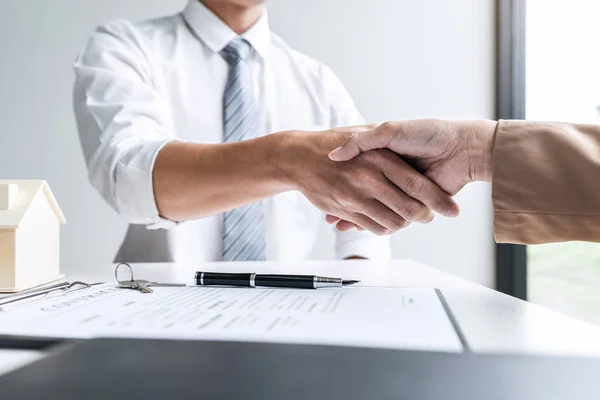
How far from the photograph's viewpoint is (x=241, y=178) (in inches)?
37.1

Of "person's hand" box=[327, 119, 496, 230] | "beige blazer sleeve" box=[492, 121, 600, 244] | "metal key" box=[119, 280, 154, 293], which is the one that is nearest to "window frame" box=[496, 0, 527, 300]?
"person's hand" box=[327, 119, 496, 230]

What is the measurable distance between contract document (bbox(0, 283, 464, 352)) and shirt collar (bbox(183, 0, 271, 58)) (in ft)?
3.73

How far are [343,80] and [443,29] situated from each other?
43 centimetres

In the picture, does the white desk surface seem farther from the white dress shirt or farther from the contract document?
the white dress shirt

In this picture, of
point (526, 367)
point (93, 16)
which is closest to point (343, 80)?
point (93, 16)

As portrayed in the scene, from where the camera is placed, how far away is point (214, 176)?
0.97 m

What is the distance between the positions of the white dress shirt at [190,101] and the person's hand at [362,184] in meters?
0.49

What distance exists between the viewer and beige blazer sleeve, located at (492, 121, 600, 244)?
0.63 m

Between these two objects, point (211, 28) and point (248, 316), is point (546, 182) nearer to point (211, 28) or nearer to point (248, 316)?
point (248, 316)

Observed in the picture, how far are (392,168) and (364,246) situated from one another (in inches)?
27.4

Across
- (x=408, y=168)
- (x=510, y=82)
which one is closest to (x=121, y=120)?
(x=408, y=168)

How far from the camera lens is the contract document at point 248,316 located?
37cm

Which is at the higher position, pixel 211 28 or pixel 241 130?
pixel 211 28

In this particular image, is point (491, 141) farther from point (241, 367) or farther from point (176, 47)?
point (176, 47)
